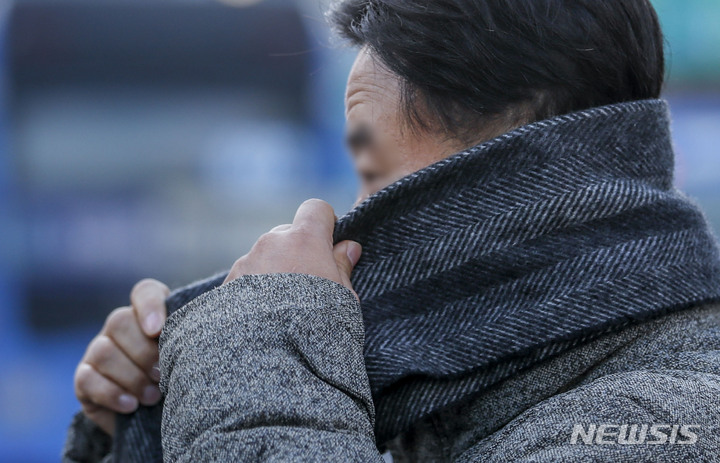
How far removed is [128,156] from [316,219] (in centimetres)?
410

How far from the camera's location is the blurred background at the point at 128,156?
484 centimetres

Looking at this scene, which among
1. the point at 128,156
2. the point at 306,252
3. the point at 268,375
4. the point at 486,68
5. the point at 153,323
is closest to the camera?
the point at 268,375

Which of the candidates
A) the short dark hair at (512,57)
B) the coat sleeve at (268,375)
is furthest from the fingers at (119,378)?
the short dark hair at (512,57)

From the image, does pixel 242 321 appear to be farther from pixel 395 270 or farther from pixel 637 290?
pixel 637 290

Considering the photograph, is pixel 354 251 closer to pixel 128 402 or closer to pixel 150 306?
pixel 150 306

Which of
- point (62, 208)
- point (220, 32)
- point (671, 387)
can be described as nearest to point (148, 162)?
point (62, 208)

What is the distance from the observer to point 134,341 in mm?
1432

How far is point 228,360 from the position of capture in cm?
94

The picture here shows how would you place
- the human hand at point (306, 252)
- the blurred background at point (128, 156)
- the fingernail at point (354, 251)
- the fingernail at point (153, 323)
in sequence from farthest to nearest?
the blurred background at point (128, 156), the fingernail at point (153, 323), the fingernail at point (354, 251), the human hand at point (306, 252)

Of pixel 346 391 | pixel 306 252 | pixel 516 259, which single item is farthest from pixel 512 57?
pixel 346 391

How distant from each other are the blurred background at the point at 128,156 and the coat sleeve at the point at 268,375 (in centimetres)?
386

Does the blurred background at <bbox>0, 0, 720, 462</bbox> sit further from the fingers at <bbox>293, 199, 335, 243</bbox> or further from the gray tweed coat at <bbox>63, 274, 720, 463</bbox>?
the gray tweed coat at <bbox>63, 274, 720, 463</bbox>

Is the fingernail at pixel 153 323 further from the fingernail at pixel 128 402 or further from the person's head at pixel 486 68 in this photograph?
the person's head at pixel 486 68

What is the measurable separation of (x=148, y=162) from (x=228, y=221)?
2.28 ft
